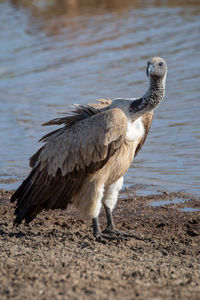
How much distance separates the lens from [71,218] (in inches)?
294

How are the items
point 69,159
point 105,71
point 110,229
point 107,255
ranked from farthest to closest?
point 105,71
point 110,229
point 69,159
point 107,255

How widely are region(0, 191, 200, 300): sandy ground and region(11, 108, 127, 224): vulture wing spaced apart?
0.38m

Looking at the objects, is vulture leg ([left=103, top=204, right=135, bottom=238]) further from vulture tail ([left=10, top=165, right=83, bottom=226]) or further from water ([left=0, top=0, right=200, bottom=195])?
water ([left=0, top=0, right=200, bottom=195])

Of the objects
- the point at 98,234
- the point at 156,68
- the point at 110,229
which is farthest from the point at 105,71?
the point at 98,234

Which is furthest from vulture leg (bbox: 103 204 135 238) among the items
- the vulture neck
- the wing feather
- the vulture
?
the vulture neck

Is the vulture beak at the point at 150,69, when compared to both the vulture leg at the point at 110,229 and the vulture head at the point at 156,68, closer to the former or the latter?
the vulture head at the point at 156,68

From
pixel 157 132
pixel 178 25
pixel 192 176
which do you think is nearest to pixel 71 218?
pixel 192 176

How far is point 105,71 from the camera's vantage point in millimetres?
16156

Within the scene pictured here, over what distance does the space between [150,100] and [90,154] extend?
0.83 meters

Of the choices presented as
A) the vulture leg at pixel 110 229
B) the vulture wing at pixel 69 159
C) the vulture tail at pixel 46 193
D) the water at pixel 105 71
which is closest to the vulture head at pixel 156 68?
the vulture wing at pixel 69 159

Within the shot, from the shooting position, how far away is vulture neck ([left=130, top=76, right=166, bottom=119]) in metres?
6.46

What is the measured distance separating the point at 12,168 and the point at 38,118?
9.65ft

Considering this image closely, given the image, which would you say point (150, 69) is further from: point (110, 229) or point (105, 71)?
point (105, 71)

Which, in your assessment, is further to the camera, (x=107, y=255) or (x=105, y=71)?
(x=105, y=71)
